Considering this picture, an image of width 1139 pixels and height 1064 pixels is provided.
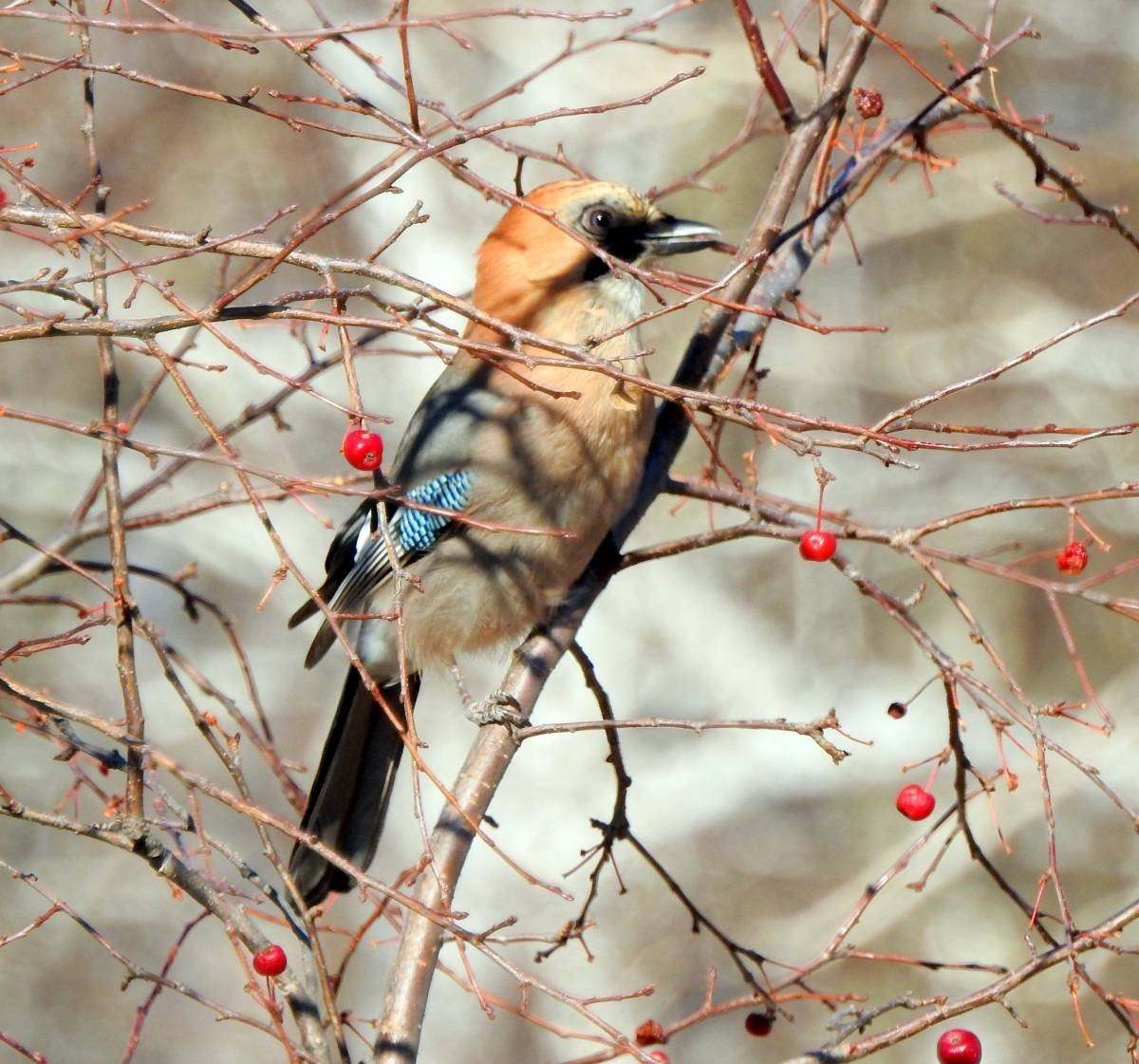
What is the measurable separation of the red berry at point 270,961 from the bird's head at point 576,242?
154 cm

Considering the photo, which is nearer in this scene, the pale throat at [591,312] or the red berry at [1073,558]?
the red berry at [1073,558]

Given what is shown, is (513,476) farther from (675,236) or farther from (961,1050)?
(961,1050)

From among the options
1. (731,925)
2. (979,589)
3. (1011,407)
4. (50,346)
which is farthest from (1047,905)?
(50,346)

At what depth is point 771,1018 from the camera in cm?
212

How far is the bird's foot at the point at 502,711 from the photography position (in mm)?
2361

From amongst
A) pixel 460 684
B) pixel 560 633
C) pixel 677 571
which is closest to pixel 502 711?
pixel 560 633

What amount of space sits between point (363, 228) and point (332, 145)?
1.07 m

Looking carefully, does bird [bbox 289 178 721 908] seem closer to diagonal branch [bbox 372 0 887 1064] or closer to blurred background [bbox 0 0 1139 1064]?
diagonal branch [bbox 372 0 887 1064]

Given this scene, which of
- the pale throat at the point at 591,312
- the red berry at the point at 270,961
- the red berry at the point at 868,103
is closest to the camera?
the red berry at the point at 270,961

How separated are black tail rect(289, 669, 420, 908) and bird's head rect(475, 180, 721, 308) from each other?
0.86 m

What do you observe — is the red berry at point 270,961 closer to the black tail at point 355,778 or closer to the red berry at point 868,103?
the black tail at point 355,778

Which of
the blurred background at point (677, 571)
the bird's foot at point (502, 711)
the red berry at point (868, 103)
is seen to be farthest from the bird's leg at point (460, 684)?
the blurred background at point (677, 571)

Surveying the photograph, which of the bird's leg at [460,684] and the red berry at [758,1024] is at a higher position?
the bird's leg at [460,684]

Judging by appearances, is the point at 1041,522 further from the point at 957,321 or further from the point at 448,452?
the point at 448,452
